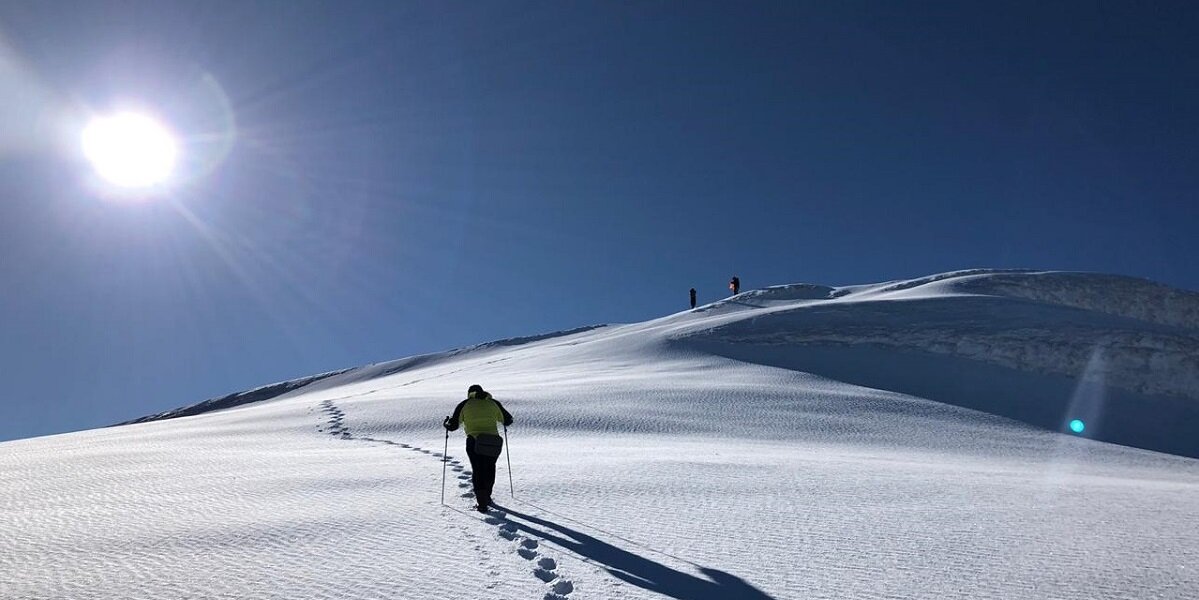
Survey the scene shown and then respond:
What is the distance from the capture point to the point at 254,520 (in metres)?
6.52

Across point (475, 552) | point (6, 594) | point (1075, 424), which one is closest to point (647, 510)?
point (475, 552)

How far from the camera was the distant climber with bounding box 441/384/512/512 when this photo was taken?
24.3 feet

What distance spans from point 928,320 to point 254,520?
110 feet

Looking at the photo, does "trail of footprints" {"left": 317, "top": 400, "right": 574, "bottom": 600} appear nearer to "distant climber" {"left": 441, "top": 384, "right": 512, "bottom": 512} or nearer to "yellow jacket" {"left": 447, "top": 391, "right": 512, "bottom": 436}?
"distant climber" {"left": 441, "top": 384, "right": 512, "bottom": 512}

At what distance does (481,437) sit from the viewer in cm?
799

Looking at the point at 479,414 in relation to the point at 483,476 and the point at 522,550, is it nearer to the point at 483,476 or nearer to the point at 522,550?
the point at 483,476

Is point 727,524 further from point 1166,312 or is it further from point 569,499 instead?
point 1166,312

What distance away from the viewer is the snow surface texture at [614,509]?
4.99m

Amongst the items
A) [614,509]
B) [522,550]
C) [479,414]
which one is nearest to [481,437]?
[479,414]

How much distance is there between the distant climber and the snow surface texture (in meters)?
0.32

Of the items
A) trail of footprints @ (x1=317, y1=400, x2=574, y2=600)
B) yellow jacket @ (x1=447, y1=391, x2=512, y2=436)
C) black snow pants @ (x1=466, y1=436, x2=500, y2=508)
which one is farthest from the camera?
yellow jacket @ (x1=447, y1=391, x2=512, y2=436)

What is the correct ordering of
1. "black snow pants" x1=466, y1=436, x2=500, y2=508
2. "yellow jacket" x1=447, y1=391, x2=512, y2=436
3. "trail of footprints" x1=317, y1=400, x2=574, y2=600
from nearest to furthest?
1. "trail of footprints" x1=317, y1=400, x2=574, y2=600
2. "black snow pants" x1=466, y1=436, x2=500, y2=508
3. "yellow jacket" x1=447, y1=391, x2=512, y2=436

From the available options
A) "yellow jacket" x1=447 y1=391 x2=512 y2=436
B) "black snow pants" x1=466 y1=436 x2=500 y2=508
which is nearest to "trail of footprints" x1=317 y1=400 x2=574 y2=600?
"black snow pants" x1=466 y1=436 x2=500 y2=508

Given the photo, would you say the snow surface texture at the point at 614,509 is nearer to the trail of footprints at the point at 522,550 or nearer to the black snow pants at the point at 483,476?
the trail of footprints at the point at 522,550
